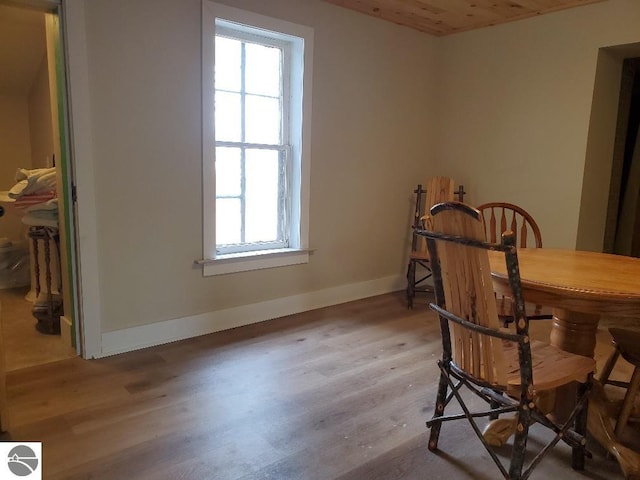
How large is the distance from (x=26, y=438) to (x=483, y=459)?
71.0 inches

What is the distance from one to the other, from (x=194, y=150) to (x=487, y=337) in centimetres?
209

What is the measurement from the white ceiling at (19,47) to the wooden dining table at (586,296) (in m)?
3.72

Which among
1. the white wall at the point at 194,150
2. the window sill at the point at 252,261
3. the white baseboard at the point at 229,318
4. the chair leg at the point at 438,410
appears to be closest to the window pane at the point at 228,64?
the white wall at the point at 194,150

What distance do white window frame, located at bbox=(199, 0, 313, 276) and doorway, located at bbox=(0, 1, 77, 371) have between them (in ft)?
2.58

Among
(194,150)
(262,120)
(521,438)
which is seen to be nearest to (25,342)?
(194,150)

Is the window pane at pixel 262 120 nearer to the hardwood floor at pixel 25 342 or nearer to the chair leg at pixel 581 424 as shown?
the hardwood floor at pixel 25 342

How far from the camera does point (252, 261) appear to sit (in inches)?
129

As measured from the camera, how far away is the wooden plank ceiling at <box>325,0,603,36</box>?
3.31 metres

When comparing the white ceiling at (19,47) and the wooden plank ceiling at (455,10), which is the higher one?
the wooden plank ceiling at (455,10)

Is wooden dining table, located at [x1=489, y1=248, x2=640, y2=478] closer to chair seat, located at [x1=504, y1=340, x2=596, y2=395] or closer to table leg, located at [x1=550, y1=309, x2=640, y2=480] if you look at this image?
table leg, located at [x1=550, y1=309, x2=640, y2=480]

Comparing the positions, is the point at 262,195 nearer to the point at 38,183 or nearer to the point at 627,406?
the point at 38,183

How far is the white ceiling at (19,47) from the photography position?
11.6 ft

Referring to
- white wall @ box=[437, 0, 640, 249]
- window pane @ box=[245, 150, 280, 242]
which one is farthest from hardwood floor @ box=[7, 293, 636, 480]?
white wall @ box=[437, 0, 640, 249]

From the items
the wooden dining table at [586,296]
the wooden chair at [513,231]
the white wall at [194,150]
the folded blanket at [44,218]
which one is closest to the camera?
the wooden dining table at [586,296]
